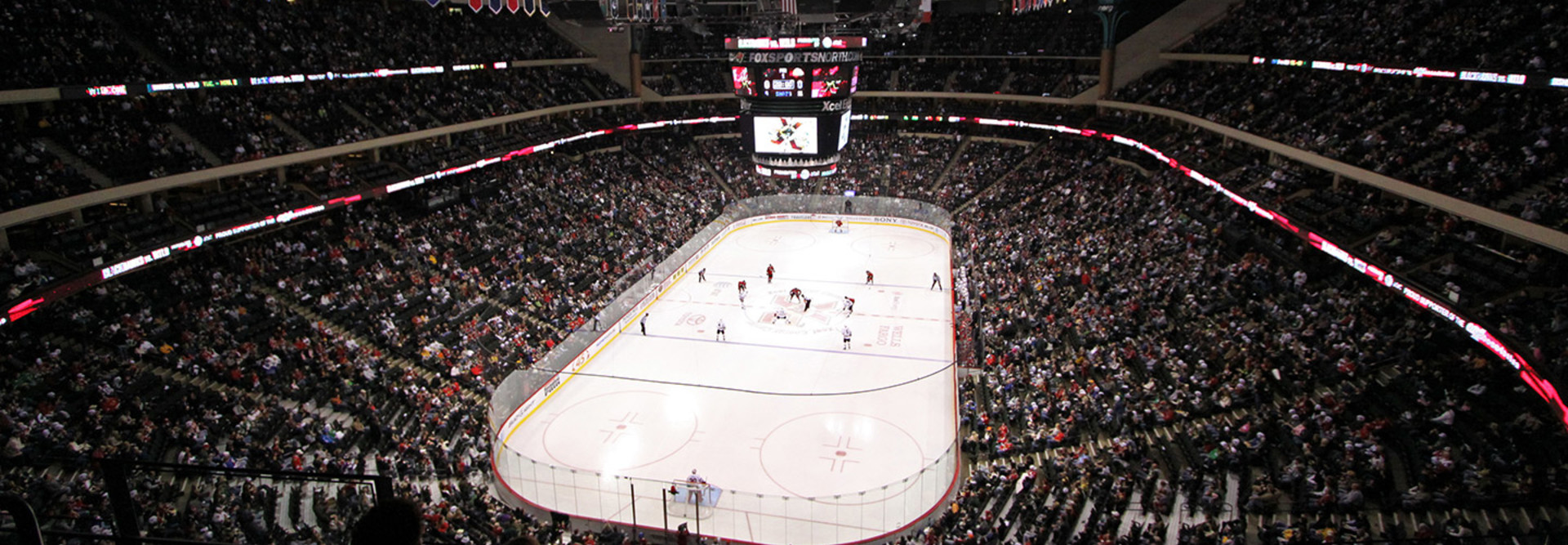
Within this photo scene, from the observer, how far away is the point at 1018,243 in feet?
107

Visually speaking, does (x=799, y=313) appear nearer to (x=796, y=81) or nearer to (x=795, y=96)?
(x=795, y=96)

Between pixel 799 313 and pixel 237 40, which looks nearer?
pixel 237 40

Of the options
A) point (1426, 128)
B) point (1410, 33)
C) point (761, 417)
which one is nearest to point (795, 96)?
point (761, 417)

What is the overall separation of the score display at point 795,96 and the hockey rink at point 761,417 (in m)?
5.01

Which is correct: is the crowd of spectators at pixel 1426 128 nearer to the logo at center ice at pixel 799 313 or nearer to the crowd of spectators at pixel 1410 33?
the crowd of spectators at pixel 1410 33

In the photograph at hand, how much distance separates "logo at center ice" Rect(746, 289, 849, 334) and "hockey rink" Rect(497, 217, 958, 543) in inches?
3.2

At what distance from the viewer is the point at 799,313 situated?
29.6 m

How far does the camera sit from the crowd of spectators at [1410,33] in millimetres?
18766

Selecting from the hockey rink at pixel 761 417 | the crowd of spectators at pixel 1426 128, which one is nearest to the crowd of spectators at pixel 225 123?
the hockey rink at pixel 761 417

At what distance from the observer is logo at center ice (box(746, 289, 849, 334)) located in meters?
28.1

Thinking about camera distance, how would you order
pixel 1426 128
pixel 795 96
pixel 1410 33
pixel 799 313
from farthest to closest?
1. pixel 795 96
2. pixel 799 313
3. pixel 1410 33
4. pixel 1426 128

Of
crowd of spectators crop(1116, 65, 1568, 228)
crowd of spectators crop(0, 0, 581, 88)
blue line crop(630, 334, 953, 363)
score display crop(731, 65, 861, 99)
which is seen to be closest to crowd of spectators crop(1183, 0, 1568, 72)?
crowd of spectators crop(1116, 65, 1568, 228)

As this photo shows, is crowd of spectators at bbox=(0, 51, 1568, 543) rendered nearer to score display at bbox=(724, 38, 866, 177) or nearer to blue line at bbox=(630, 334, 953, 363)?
blue line at bbox=(630, 334, 953, 363)

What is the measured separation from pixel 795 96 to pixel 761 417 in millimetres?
14318
